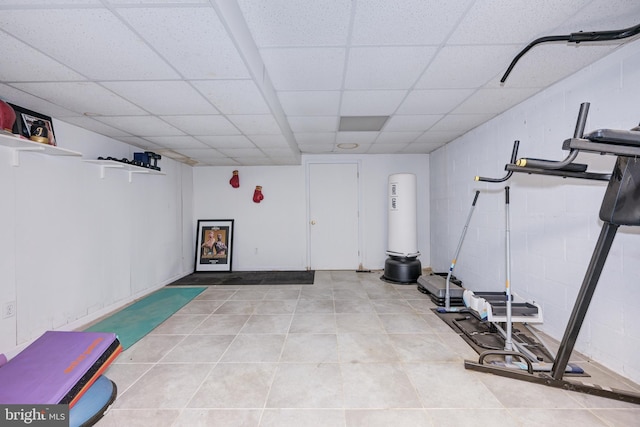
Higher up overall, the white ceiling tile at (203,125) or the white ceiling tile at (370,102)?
the white ceiling tile at (370,102)

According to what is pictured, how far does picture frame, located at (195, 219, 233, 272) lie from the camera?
535cm

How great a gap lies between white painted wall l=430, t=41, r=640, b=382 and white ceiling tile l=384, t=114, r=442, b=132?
28.9 inches

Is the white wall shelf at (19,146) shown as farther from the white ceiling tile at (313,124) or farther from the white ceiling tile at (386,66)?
the white ceiling tile at (386,66)

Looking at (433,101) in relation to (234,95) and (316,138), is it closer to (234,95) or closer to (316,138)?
(316,138)

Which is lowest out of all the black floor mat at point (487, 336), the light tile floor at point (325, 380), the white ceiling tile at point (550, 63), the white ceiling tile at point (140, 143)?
the light tile floor at point (325, 380)

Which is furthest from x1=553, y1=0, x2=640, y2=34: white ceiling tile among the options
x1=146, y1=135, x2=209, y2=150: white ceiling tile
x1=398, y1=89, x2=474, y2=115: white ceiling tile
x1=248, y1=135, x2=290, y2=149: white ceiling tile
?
x1=146, y1=135, x2=209, y2=150: white ceiling tile

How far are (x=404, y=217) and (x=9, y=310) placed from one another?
4.83 metres

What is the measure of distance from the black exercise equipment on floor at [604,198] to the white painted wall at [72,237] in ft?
12.6

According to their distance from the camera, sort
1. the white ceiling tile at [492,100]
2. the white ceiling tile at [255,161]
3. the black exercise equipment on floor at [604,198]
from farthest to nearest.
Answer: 1. the white ceiling tile at [255,161]
2. the white ceiling tile at [492,100]
3. the black exercise equipment on floor at [604,198]

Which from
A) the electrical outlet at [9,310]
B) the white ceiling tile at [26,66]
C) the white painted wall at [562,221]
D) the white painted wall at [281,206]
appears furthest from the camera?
the white painted wall at [281,206]

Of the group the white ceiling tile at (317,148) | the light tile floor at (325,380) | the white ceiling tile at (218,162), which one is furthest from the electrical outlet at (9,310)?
the white ceiling tile at (317,148)

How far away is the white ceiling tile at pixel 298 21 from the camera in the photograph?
4.71 feet

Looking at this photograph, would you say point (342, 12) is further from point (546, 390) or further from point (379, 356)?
point (546, 390)

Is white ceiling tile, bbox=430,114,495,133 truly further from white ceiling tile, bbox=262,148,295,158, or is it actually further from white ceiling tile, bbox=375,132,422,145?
white ceiling tile, bbox=262,148,295,158
